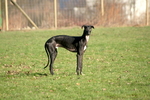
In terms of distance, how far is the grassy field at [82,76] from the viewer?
22.6 ft

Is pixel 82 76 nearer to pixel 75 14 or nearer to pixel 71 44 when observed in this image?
pixel 71 44

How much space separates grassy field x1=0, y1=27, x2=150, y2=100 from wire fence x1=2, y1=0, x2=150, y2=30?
1056cm

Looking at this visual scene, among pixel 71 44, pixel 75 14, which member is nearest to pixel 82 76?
pixel 71 44

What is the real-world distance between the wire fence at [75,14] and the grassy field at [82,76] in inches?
416

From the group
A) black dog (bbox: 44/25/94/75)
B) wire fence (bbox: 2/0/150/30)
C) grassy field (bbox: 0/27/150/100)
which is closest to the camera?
grassy field (bbox: 0/27/150/100)

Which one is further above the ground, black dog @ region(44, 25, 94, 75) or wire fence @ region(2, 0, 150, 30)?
wire fence @ region(2, 0, 150, 30)

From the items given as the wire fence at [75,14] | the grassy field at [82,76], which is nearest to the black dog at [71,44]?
the grassy field at [82,76]

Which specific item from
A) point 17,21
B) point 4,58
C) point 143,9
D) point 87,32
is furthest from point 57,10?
point 87,32

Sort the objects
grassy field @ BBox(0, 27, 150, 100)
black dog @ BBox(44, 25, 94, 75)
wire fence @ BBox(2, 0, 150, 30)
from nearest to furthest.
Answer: grassy field @ BBox(0, 27, 150, 100) < black dog @ BBox(44, 25, 94, 75) < wire fence @ BBox(2, 0, 150, 30)

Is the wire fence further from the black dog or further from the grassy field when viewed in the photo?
the black dog

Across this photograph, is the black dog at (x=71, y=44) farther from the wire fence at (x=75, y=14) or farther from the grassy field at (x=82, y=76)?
the wire fence at (x=75, y=14)

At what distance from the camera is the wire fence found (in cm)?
2511

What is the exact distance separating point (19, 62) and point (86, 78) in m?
3.82

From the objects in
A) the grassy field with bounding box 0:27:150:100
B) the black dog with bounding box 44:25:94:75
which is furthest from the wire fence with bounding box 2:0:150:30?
the black dog with bounding box 44:25:94:75
